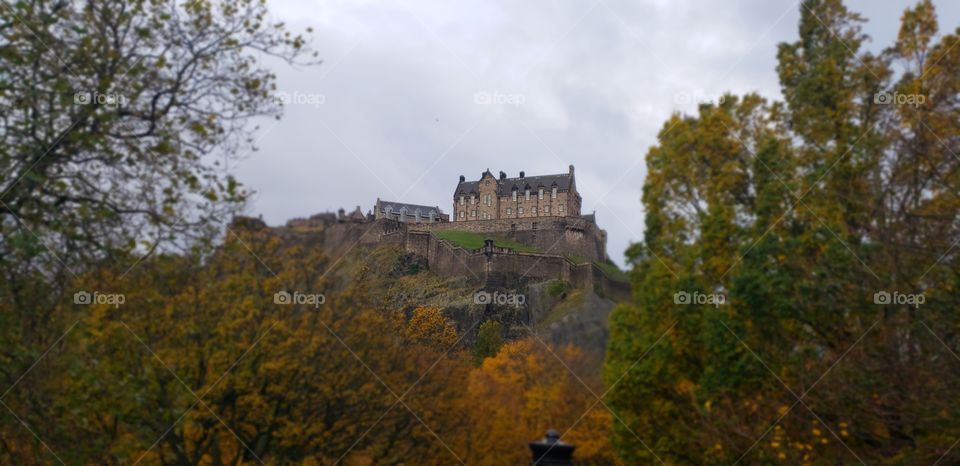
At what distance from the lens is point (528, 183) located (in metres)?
110

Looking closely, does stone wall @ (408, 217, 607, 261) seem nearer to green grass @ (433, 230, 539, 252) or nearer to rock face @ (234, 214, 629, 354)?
green grass @ (433, 230, 539, 252)

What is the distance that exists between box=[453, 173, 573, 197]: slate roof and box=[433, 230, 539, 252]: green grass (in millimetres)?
9048

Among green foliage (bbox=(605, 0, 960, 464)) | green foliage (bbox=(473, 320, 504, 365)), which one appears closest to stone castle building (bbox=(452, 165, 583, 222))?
green foliage (bbox=(473, 320, 504, 365))

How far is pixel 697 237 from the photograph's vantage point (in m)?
22.6

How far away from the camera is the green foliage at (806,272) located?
17562 mm

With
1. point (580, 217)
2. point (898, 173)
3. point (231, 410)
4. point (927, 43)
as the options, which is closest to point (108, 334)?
point (231, 410)

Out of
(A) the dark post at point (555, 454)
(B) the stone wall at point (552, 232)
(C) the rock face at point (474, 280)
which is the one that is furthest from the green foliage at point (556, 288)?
(A) the dark post at point (555, 454)

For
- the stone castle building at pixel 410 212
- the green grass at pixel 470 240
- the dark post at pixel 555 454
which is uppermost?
the stone castle building at pixel 410 212

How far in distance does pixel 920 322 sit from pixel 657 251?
721 cm

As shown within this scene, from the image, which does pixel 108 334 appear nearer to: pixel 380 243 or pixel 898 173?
pixel 898 173

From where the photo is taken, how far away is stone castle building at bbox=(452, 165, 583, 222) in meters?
106

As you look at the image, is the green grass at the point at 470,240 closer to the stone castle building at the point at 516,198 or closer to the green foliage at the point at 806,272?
the stone castle building at the point at 516,198

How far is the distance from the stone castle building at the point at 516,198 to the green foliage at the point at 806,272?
8123 centimetres

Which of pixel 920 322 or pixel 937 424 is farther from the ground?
pixel 920 322
